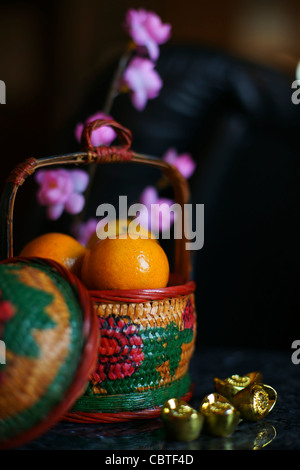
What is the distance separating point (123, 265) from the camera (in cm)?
68

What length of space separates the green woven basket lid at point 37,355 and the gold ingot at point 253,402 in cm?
23

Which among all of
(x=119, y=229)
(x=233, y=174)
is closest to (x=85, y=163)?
(x=119, y=229)

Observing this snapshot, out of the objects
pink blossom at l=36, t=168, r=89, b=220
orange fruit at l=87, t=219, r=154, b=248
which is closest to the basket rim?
orange fruit at l=87, t=219, r=154, b=248

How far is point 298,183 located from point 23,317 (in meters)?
0.91

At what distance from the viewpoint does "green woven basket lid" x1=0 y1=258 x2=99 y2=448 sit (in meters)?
0.52

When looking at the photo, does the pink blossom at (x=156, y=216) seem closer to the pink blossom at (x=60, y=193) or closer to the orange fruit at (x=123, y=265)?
the pink blossom at (x=60, y=193)

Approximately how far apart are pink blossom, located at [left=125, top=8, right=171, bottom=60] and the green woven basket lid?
0.59 metres

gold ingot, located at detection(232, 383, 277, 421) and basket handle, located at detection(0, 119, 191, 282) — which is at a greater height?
basket handle, located at detection(0, 119, 191, 282)

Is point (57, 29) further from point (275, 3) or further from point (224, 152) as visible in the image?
point (224, 152)

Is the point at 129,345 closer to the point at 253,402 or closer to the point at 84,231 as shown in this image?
the point at 253,402

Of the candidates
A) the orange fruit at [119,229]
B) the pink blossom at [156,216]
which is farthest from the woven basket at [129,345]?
the pink blossom at [156,216]

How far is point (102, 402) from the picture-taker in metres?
0.67

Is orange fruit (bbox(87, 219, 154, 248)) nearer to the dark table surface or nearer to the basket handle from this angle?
the basket handle

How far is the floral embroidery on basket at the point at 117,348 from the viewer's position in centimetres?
66
